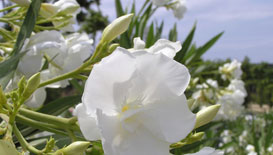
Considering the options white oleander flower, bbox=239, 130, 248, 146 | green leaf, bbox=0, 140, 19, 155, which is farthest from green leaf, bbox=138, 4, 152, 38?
white oleander flower, bbox=239, 130, 248, 146

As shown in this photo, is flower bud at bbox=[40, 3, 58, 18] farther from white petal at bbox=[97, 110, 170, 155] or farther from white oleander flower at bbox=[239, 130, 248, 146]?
white oleander flower at bbox=[239, 130, 248, 146]

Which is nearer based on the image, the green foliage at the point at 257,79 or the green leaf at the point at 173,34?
the green leaf at the point at 173,34

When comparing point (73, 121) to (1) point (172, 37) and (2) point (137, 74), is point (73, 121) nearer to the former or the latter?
(2) point (137, 74)

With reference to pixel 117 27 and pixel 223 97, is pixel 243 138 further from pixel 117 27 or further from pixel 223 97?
pixel 117 27

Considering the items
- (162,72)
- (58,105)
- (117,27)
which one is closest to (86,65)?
(117,27)

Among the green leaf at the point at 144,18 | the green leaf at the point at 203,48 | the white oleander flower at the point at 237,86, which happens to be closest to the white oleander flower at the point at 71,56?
the green leaf at the point at 144,18

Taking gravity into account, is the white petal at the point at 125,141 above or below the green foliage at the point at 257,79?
above

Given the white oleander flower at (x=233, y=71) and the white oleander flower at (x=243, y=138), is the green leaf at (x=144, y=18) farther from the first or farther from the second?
the white oleander flower at (x=243, y=138)
